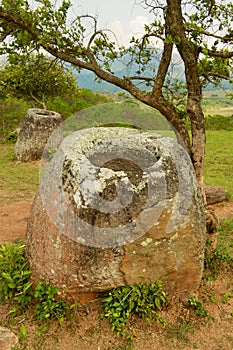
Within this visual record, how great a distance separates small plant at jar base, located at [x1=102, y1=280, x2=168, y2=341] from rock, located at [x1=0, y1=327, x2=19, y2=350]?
95cm

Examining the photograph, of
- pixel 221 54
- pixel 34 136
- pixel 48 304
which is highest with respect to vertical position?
pixel 221 54

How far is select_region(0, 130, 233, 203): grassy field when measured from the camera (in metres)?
9.90

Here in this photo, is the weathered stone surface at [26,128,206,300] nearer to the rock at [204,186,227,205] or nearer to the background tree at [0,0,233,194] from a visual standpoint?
the background tree at [0,0,233,194]

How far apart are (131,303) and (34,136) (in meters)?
10.2

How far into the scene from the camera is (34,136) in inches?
524

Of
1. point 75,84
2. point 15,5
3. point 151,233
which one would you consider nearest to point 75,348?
point 151,233

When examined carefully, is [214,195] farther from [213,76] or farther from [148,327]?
[148,327]

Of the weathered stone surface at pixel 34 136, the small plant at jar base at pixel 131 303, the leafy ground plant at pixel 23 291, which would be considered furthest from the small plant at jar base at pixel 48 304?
the weathered stone surface at pixel 34 136

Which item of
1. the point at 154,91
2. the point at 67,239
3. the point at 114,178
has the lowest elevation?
the point at 67,239

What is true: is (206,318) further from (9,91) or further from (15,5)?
(9,91)

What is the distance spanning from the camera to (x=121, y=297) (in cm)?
406

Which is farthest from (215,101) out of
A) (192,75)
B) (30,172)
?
(30,172)

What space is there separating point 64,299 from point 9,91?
1426cm

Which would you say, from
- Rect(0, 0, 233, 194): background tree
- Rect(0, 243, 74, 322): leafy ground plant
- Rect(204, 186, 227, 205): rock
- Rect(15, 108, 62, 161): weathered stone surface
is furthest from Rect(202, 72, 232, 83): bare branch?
Rect(15, 108, 62, 161): weathered stone surface
